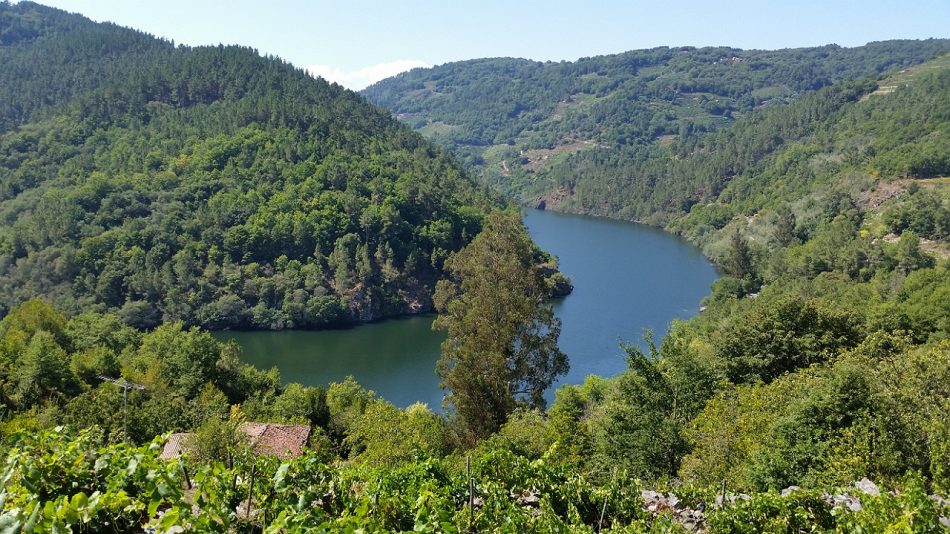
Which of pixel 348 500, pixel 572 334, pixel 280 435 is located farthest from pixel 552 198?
pixel 348 500

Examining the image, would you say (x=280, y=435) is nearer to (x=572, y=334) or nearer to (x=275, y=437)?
(x=275, y=437)

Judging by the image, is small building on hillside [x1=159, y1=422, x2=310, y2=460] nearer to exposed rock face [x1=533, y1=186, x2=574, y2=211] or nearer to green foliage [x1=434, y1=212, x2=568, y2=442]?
green foliage [x1=434, y1=212, x2=568, y2=442]

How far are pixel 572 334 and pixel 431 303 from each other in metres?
18.5

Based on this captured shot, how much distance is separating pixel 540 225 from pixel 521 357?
10422 centimetres

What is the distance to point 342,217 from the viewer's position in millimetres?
72938

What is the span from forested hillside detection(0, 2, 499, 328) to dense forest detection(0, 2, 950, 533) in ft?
1.16

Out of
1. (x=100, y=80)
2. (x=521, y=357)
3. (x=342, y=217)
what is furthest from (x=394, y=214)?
(x=100, y=80)

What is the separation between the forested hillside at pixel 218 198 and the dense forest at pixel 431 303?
35 centimetres

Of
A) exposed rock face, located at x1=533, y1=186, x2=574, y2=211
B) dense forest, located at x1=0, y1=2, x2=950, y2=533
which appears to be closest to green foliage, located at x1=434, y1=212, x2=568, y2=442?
dense forest, located at x1=0, y1=2, x2=950, y2=533

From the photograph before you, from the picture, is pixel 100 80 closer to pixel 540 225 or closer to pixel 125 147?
pixel 125 147

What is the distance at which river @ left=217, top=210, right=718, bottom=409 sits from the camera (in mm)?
46875

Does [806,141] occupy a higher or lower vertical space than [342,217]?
higher

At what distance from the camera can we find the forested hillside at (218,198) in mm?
62031

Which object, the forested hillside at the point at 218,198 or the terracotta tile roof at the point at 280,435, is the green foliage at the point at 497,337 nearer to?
the terracotta tile roof at the point at 280,435
